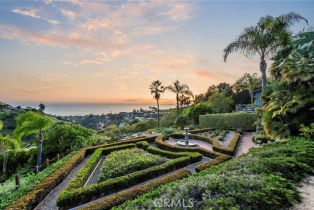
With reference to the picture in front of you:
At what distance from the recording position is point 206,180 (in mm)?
5234

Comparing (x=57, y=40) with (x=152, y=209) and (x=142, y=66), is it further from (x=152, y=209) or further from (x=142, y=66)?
(x=152, y=209)

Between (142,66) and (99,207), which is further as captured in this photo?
(142,66)

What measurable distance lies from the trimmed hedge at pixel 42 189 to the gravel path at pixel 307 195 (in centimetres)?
814

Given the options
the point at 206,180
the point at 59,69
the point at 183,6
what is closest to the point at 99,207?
the point at 206,180

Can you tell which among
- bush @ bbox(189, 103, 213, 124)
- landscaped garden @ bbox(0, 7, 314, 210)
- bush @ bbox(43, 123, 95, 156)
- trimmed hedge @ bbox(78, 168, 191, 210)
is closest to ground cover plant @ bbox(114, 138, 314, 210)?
landscaped garden @ bbox(0, 7, 314, 210)

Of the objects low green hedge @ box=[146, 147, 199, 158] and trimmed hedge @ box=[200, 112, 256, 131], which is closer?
low green hedge @ box=[146, 147, 199, 158]

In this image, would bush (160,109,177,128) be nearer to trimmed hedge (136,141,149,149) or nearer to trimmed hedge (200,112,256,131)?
trimmed hedge (200,112,256,131)

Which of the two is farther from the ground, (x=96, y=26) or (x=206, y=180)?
(x=96, y=26)

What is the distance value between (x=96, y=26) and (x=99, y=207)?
10187mm

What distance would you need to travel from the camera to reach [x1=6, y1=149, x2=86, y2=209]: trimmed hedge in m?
7.37

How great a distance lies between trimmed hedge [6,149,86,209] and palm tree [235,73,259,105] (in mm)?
33023

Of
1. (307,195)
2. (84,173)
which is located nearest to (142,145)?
(84,173)

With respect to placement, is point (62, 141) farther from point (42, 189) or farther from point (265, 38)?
point (265, 38)

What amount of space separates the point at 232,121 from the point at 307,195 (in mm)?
21306
